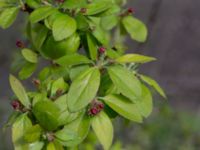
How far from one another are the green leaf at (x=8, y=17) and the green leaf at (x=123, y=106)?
30cm

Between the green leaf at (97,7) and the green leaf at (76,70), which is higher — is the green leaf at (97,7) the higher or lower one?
the higher one

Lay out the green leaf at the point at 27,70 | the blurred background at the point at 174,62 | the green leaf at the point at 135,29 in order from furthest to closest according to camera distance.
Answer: the blurred background at the point at 174,62 → the green leaf at the point at 135,29 → the green leaf at the point at 27,70

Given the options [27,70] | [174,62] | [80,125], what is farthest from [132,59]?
[174,62]

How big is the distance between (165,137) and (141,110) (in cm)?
230

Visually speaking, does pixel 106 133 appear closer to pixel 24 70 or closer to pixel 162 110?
pixel 24 70

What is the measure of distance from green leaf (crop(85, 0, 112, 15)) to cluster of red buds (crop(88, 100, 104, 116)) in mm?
204

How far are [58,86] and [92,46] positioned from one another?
0.40ft

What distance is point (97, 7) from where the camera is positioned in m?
1.14

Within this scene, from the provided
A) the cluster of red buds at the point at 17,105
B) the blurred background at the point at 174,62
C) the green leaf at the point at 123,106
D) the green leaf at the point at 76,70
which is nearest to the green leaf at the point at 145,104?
the green leaf at the point at 123,106

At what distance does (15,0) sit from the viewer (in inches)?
47.7

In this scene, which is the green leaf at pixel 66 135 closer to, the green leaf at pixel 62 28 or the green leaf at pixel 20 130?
the green leaf at pixel 20 130

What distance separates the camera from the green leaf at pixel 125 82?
3.42 feet

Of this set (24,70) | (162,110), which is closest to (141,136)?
(162,110)

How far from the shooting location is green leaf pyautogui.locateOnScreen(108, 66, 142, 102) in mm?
1041
